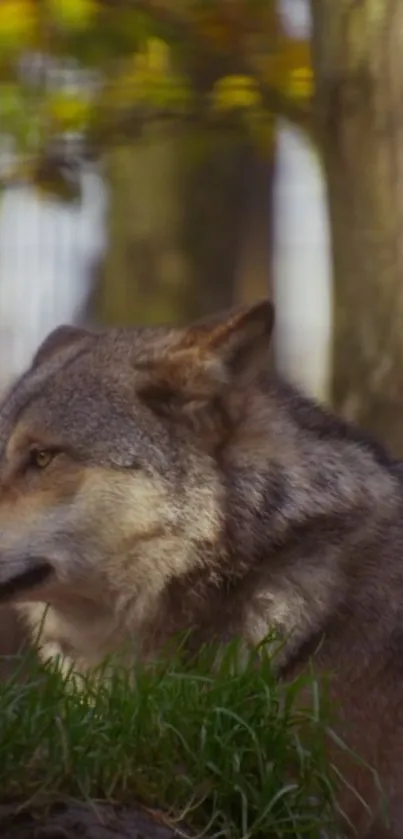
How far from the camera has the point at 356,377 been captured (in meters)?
7.32

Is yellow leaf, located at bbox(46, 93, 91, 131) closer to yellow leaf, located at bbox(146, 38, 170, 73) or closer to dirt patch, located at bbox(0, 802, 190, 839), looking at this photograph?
yellow leaf, located at bbox(146, 38, 170, 73)

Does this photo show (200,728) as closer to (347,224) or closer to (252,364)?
(252,364)

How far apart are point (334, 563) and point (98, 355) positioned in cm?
104

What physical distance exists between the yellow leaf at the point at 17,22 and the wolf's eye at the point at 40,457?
17.5ft

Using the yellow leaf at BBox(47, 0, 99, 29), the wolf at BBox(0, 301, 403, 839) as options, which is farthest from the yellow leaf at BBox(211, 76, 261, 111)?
the wolf at BBox(0, 301, 403, 839)

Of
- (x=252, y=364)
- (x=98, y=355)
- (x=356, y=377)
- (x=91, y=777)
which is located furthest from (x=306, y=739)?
(x=356, y=377)

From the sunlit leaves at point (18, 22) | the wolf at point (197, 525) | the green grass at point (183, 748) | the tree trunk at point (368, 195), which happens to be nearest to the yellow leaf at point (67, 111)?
the sunlit leaves at point (18, 22)

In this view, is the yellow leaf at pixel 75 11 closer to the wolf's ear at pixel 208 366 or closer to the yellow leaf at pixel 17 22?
the yellow leaf at pixel 17 22

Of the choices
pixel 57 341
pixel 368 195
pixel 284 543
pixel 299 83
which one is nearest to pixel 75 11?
pixel 299 83

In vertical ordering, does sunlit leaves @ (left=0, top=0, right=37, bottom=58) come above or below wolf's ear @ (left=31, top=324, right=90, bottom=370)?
above

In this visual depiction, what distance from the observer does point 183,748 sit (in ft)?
13.5

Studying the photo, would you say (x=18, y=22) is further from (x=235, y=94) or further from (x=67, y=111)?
(x=235, y=94)

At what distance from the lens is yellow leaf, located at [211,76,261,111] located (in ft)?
32.3

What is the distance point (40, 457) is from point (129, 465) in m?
0.29
